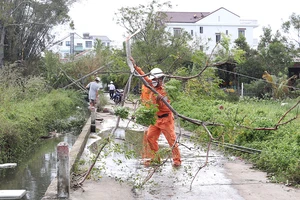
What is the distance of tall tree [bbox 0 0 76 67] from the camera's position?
2905cm

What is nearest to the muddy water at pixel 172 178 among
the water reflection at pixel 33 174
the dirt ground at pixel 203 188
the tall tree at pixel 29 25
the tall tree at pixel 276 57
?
the dirt ground at pixel 203 188

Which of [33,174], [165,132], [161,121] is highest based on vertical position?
[161,121]

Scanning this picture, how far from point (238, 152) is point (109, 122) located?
8.62m

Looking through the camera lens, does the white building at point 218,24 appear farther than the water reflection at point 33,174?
Yes

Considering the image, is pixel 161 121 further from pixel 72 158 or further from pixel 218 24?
pixel 218 24

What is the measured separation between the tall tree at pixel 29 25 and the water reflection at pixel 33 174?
58.2 feet

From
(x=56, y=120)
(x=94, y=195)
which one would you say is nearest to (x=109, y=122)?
(x=56, y=120)

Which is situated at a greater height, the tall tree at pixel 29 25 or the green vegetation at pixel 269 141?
the tall tree at pixel 29 25

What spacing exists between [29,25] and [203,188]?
83.0ft

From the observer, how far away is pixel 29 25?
30.4m

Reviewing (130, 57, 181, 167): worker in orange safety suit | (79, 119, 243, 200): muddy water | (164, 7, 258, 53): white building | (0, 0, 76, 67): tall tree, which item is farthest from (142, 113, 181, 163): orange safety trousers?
(164, 7, 258, 53): white building

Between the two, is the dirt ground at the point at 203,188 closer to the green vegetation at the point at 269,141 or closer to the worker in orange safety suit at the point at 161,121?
the green vegetation at the point at 269,141

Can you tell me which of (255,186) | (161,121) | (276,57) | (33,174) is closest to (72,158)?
(33,174)

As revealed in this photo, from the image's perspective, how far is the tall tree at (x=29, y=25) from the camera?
29047mm
